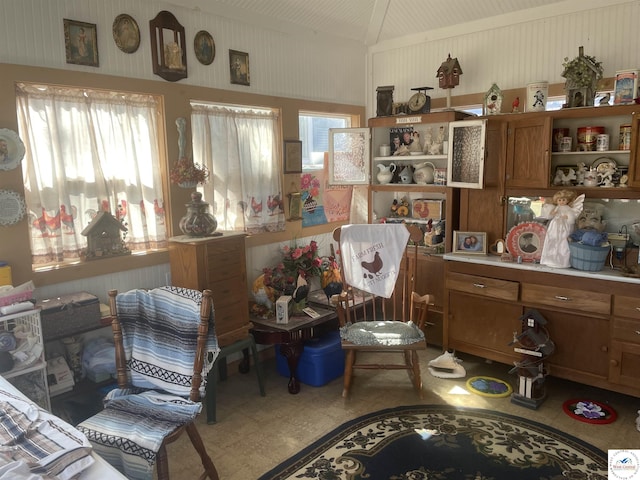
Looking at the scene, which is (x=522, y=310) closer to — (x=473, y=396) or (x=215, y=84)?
(x=473, y=396)

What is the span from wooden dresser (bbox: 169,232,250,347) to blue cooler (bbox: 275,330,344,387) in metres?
0.49

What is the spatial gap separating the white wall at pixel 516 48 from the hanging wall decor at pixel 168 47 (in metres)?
2.12

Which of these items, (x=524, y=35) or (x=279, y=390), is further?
(x=524, y=35)

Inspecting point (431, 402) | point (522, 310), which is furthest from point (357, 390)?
point (522, 310)

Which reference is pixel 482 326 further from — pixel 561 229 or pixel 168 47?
pixel 168 47

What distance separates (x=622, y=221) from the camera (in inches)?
140

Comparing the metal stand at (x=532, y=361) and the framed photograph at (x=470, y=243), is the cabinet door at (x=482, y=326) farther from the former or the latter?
the framed photograph at (x=470, y=243)

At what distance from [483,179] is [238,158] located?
1853 mm

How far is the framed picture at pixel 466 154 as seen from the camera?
3.71 m

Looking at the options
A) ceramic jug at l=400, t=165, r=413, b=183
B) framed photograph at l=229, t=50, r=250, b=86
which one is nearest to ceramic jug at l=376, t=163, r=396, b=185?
ceramic jug at l=400, t=165, r=413, b=183

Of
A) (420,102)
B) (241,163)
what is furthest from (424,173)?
(241,163)

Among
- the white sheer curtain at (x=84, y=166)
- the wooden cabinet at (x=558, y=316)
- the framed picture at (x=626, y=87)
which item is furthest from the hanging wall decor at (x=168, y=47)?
the framed picture at (x=626, y=87)

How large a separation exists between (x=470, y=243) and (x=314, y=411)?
1.75m

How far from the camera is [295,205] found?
170 inches
